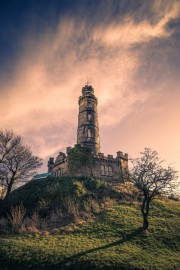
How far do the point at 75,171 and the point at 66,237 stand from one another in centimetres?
1865

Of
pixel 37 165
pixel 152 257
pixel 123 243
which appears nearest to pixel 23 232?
pixel 123 243

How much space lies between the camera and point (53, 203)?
25.7 meters

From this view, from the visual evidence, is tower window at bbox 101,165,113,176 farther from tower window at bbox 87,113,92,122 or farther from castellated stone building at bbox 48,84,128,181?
tower window at bbox 87,113,92,122

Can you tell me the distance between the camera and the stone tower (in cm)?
4366

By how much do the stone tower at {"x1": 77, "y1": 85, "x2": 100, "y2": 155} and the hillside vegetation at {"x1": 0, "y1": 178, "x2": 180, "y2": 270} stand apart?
40.5 feet

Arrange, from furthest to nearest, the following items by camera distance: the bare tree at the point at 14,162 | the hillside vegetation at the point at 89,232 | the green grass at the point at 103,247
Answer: the bare tree at the point at 14,162, the hillside vegetation at the point at 89,232, the green grass at the point at 103,247

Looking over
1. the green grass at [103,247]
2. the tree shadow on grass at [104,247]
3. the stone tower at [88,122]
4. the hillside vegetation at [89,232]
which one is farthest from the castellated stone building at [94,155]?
the tree shadow on grass at [104,247]

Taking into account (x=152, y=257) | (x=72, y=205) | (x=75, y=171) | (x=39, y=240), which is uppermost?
(x=75, y=171)

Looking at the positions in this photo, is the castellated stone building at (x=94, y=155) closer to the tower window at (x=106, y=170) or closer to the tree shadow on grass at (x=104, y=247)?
the tower window at (x=106, y=170)

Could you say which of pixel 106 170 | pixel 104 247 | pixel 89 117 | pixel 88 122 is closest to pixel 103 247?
pixel 104 247

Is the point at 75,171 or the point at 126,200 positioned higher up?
the point at 75,171

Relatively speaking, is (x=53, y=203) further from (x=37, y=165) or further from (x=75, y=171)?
(x=37, y=165)

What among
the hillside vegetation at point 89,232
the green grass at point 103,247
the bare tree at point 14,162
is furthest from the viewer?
the bare tree at point 14,162

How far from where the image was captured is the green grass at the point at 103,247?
1295 centimetres
